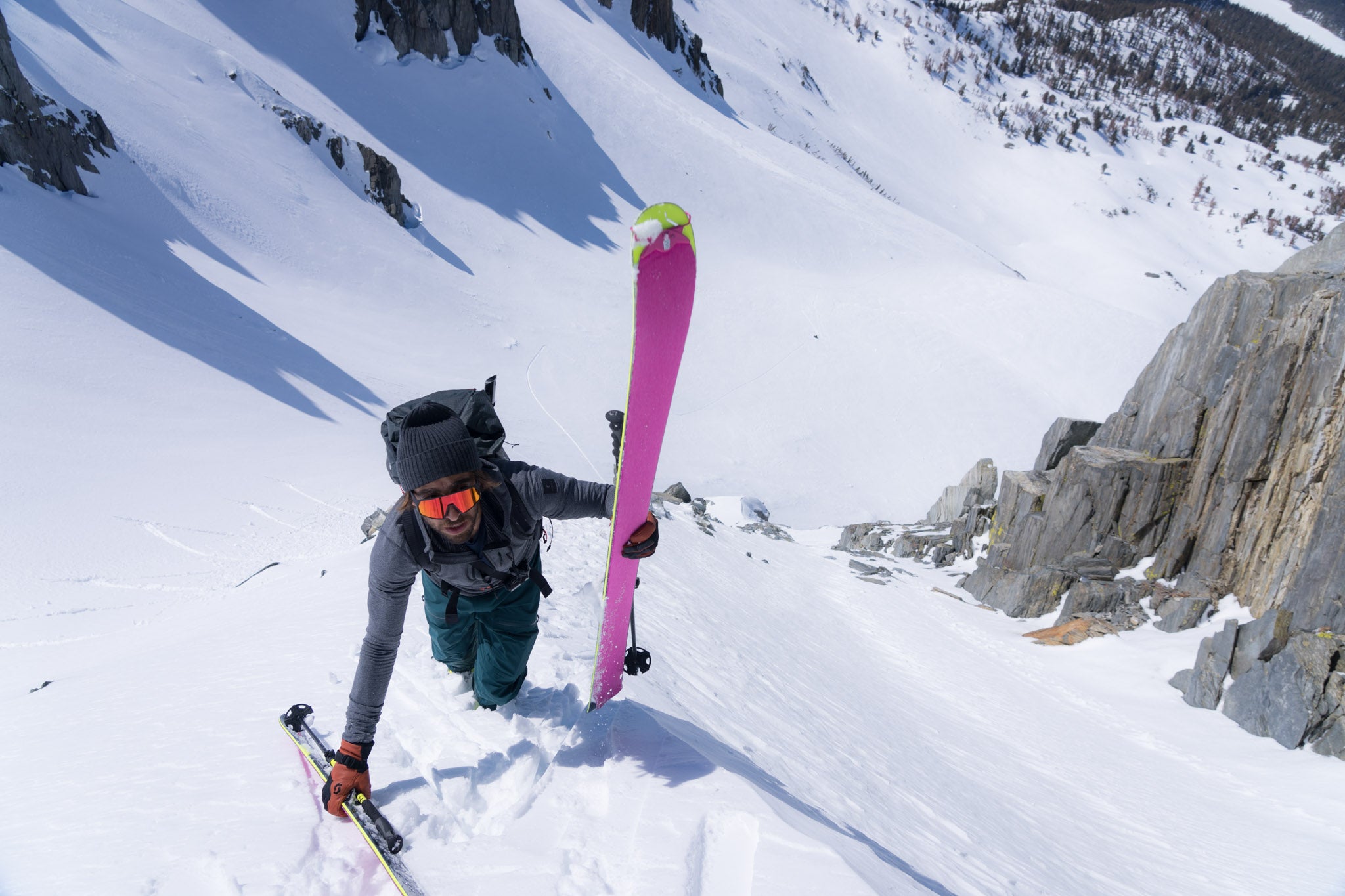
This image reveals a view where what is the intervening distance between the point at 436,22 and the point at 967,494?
37.5 metres

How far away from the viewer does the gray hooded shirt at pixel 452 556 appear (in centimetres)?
269

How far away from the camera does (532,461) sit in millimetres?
15109

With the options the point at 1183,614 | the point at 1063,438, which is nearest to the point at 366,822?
the point at 1183,614

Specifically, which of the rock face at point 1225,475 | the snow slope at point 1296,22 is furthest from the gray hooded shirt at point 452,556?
the snow slope at point 1296,22

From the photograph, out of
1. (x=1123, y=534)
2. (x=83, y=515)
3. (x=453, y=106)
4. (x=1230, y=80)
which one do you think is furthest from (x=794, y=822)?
(x=1230, y=80)

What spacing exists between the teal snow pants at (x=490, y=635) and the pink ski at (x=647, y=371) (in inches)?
15.5

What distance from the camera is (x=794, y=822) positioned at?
303 cm

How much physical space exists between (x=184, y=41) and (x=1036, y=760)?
35.7 m

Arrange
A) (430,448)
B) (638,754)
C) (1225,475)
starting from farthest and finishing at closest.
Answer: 1. (1225,475)
2. (638,754)
3. (430,448)

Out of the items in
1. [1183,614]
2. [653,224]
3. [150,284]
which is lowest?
[150,284]

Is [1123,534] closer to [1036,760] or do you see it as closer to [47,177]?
[1036,760]

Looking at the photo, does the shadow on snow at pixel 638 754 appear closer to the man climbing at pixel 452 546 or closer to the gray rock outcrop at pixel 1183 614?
the man climbing at pixel 452 546

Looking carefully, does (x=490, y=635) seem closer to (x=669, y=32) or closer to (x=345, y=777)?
(x=345, y=777)

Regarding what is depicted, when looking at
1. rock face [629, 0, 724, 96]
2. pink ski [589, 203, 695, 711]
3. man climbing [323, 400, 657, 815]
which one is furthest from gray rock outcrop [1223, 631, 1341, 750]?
rock face [629, 0, 724, 96]
